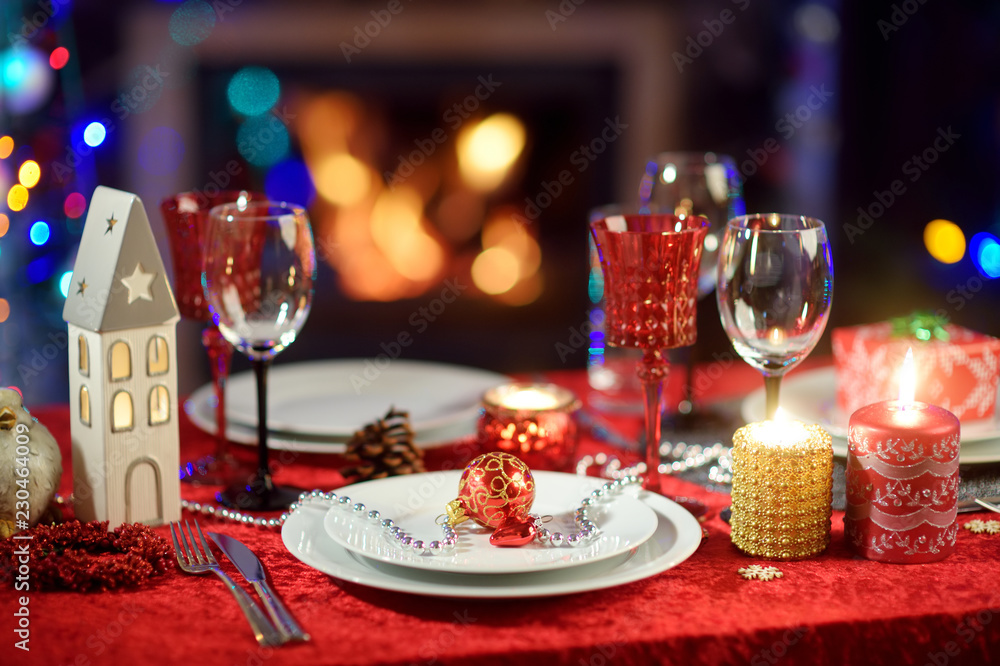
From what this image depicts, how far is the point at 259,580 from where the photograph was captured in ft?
2.73

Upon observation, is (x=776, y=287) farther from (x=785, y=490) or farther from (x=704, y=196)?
(x=704, y=196)

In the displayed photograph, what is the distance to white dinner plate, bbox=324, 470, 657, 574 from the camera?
2.64ft

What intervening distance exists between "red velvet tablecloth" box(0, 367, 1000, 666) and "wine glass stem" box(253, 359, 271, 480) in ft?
0.63

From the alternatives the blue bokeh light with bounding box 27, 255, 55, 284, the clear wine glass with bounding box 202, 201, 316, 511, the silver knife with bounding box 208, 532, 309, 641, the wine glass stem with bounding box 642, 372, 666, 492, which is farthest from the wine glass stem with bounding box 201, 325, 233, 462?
the blue bokeh light with bounding box 27, 255, 55, 284

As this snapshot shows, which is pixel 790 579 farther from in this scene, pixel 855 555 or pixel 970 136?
pixel 970 136

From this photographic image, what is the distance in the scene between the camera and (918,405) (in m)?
0.92

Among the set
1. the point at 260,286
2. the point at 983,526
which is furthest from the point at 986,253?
the point at 260,286

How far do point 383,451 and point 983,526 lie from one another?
0.61 m

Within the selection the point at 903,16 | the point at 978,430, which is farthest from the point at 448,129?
the point at 978,430

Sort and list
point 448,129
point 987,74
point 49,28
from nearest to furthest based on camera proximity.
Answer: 1. point 49,28
2. point 987,74
3. point 448,129

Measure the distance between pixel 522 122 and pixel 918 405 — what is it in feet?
8.03

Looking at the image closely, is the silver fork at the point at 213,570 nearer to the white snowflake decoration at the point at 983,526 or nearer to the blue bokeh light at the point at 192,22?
the white snowflake decoration at the point at 983,526

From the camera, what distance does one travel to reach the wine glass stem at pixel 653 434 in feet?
3.40

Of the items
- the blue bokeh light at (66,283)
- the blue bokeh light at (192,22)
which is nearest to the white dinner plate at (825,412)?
the blue bokeh light at (66,283)
